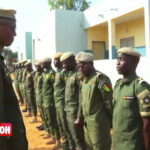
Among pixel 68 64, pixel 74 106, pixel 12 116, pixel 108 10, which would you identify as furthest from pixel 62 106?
pixel 108 10

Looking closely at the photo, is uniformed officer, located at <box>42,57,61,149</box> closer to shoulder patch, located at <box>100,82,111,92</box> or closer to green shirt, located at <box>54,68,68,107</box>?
green shirt, located at <box>54,68,68,107</box>

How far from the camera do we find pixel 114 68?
9.34 m

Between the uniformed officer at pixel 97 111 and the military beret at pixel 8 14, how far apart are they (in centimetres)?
174

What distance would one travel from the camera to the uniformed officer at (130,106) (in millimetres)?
2230

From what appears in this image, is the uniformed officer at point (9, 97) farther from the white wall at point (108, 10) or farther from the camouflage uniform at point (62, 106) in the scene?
the white wall at point (108, 10)

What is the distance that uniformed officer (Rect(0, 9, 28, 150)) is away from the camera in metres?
1.66

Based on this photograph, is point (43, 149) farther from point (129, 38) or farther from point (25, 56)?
point (25, 56)

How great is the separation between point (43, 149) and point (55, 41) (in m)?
8.83

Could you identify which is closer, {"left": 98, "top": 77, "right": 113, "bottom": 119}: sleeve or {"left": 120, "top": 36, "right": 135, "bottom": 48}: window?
{"left": 98, "top": 77, "right": 113, "bottom": 119}: sleeve

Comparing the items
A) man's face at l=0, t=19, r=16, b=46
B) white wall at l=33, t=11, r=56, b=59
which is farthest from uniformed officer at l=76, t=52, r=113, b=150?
white wall at l=33, t=11, r=56, b=59

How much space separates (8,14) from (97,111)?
6.28 ft

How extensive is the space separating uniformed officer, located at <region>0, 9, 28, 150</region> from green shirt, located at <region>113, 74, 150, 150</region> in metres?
1.12

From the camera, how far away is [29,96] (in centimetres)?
812

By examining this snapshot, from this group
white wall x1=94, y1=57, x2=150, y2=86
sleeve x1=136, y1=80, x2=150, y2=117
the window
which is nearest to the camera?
sleeve x1=136, y1=80, x2=150, y2=117
